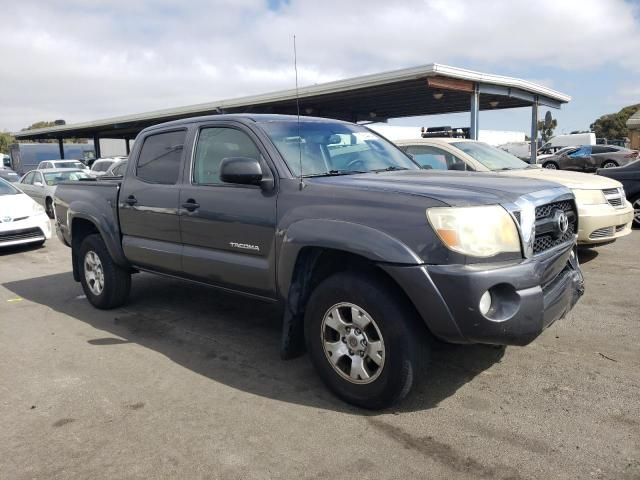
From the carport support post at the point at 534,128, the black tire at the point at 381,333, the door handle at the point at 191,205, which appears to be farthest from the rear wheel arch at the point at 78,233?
the carport support post at the point at 534,128

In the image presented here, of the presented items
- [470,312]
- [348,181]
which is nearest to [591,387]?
[470,312]

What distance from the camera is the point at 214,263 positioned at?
4.07 m

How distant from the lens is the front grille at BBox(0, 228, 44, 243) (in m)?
9.14

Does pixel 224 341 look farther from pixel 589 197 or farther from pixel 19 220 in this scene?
pixel 19 220

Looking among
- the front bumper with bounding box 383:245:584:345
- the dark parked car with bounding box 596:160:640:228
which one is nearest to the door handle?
the front bumper with bounding box 383:245:584:345

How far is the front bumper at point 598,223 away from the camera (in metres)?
6.34

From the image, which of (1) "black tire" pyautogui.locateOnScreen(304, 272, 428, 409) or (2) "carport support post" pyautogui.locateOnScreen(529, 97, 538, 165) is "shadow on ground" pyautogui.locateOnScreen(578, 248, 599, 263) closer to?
(1) "black tire" pyautogui.locateOnScreen(304, 272, 428, 409)

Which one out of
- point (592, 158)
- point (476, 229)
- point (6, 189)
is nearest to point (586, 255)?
point (476, 229)

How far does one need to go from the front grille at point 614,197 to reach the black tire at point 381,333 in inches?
196

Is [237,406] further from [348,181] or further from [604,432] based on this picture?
[604,432]

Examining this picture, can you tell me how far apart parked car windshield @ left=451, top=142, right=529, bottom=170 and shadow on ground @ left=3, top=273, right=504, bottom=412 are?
3994 mm

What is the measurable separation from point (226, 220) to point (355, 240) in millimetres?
1274

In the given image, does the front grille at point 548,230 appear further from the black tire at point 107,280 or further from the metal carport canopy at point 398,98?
the metal carport canopy at point 398,98

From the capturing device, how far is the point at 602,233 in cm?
650
